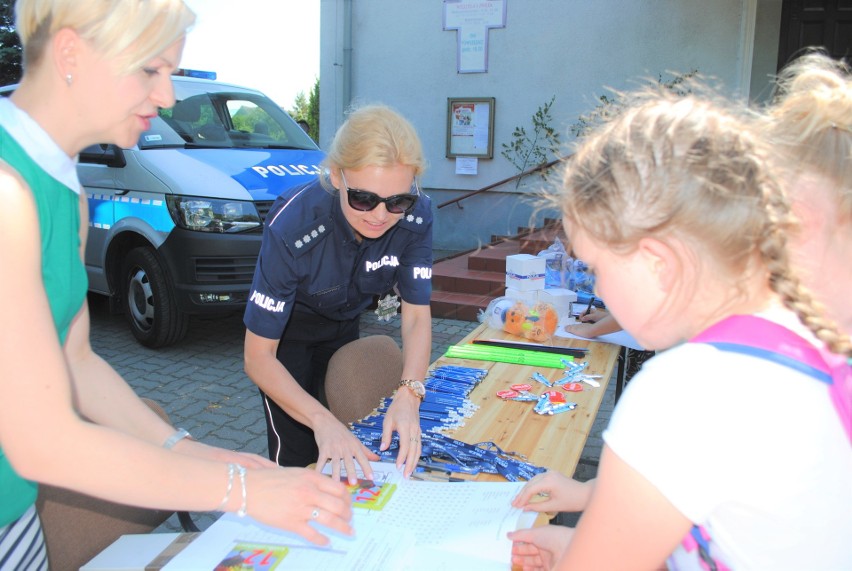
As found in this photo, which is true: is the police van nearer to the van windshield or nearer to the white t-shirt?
the van windshield

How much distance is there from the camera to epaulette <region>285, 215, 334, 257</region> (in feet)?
6.97

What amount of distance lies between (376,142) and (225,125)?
384 cm

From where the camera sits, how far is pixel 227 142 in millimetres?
5289

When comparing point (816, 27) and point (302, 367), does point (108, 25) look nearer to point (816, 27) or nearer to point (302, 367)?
point (302, 367)

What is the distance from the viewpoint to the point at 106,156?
16.6ft

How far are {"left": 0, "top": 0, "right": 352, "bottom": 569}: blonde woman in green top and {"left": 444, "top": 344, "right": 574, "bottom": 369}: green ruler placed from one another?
1.42 m

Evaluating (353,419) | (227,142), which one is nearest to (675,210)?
(353,419)

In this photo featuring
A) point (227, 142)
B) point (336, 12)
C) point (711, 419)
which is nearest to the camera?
point (711, 419)

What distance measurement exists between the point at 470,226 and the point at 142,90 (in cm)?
834

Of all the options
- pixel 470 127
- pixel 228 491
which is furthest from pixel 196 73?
pixel 228 491

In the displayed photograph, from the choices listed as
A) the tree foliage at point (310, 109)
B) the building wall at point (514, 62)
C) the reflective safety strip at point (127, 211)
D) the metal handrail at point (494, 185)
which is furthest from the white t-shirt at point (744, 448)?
the tree foliage at point (310, 109)

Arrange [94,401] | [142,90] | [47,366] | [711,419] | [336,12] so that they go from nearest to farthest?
[711,419] → [47,366] → [142,90] → [94,401] → [336,12]

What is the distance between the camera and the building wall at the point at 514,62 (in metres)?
7.81

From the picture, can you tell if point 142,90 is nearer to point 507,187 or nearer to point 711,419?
point 711,419
